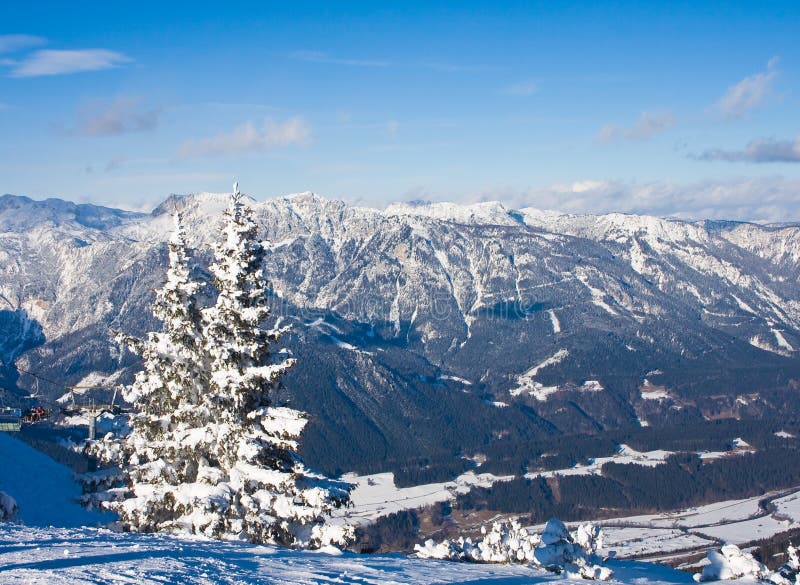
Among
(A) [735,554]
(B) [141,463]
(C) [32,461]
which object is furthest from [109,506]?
(C) [32,461]

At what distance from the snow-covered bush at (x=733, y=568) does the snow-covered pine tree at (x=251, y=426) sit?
11873 mm

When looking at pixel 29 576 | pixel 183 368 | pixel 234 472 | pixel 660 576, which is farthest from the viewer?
pixel 183 368

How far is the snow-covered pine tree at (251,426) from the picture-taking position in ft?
90.3

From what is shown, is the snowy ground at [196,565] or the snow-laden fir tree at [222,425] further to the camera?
the snow-laden fir tree at [222,425]

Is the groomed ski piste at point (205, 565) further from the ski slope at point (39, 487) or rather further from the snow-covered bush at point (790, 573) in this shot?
the ski slope at point (39, 487)

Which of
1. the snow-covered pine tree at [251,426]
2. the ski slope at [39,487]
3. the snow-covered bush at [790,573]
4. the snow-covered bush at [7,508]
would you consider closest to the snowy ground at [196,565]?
the snow-covered bush at [790,573]

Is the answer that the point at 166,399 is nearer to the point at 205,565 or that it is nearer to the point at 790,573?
the point at 205,565

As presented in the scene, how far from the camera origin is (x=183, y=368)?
3003 centimetres

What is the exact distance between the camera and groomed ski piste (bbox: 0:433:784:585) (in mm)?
18219

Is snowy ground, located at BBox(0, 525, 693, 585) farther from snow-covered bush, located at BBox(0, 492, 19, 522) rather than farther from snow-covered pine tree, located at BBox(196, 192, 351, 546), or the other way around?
snow-covered bush, located at BBox(0, 492, 19, 522)

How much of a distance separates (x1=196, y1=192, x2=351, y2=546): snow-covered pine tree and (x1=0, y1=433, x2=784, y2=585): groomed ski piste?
3.25 meters

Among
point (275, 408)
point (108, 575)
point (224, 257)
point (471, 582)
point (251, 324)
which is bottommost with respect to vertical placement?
point (471, 582)

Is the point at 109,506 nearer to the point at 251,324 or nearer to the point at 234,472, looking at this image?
the point at 234,472

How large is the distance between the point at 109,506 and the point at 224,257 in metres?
9.69
